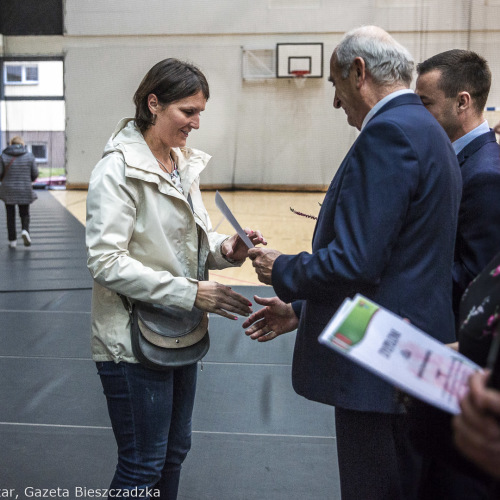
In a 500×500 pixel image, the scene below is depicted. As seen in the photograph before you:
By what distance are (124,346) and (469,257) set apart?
1101 mm

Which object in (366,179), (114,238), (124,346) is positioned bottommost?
(124,346)

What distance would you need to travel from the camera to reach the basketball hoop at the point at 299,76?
15902 mm

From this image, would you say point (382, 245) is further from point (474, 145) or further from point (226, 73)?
point (226, 73)

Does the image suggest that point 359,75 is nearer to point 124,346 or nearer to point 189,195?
point 189,195

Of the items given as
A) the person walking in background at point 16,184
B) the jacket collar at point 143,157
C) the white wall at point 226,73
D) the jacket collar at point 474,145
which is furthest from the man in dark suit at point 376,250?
the white wall at point 226,73

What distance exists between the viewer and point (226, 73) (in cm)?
1627

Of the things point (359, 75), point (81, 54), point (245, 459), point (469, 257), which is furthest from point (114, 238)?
point (81, 54)

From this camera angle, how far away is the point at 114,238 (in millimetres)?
1757

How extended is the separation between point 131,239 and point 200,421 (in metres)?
1.61

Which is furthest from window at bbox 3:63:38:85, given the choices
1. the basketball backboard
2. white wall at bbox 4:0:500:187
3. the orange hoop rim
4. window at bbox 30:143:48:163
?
the orange hoop rim

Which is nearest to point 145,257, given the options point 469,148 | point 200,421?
point 469,148

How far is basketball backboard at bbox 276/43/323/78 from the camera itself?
1588 centimetres

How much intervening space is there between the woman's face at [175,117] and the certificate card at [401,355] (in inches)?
44.5

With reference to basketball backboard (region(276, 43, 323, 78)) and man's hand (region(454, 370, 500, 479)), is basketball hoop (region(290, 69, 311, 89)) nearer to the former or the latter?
basketball backboard (region(276, 43, 323, 78))
